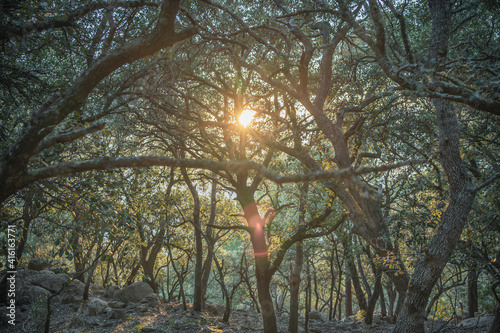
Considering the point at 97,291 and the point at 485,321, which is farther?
the point at 97,291

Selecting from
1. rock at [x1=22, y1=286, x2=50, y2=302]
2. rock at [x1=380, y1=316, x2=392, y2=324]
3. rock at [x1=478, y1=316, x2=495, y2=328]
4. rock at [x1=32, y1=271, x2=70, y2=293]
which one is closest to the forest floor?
rock at [x1=380, y1=316, x2=392, y2=324]

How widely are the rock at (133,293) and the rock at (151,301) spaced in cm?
81

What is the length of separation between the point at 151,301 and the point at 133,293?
1.60m

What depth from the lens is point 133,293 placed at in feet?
51.3

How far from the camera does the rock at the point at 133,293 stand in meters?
15.5

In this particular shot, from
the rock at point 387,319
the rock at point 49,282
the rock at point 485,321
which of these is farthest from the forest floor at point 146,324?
the rock at point 49,282

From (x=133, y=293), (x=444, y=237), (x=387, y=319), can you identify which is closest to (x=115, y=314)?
(x=133, y=293)

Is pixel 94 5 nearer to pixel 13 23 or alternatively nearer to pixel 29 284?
pixel 13 23

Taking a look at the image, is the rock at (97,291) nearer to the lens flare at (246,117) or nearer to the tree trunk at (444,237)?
the lens flare at (246,117)

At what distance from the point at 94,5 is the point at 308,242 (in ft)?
50.8

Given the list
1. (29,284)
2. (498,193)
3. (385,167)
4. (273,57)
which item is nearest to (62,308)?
(29,284)

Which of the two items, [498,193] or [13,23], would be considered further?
[498,193]

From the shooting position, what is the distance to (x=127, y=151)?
12383 mm

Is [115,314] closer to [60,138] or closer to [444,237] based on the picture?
[60,138]
